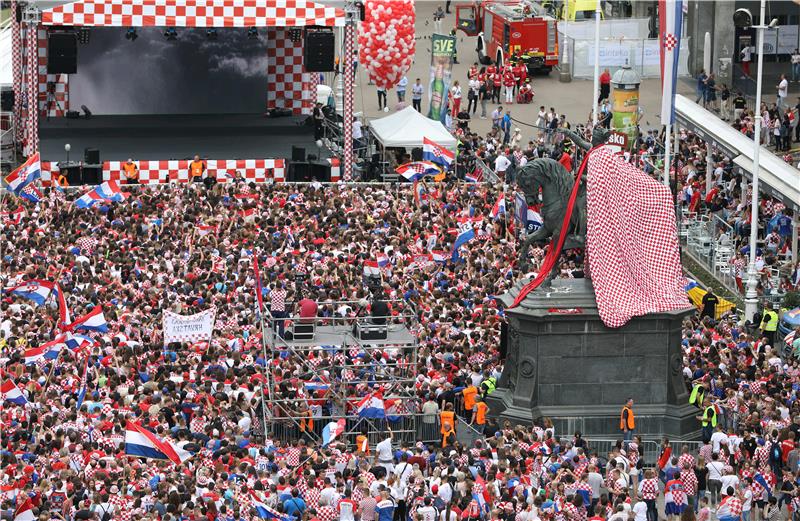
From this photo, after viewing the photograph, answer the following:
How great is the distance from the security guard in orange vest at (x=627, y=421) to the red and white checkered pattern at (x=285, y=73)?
88.8ft

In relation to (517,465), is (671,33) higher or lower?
higher

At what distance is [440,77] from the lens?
60906 mm

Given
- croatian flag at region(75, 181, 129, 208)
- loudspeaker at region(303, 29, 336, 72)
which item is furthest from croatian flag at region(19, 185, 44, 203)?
loudspeaker at region(303, 29, 336, 72)

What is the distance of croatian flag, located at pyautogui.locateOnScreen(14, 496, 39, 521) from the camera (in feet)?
98.0

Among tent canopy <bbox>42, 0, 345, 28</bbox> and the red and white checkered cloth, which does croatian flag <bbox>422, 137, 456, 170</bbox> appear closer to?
tent canopy <bbox>42, 0, 345, 28</bbox>

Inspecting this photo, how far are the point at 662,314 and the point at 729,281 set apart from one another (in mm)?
11628

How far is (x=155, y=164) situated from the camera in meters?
54.8

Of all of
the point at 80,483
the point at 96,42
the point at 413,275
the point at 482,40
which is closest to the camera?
the point at 80,483

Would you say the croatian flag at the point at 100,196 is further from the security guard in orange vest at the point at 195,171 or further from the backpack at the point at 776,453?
the backpack at the point at 776,453

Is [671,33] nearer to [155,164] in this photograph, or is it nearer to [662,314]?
[662,314]

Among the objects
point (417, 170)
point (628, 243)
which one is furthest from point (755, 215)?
point (417, 170)

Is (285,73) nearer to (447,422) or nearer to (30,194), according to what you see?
(30,194)

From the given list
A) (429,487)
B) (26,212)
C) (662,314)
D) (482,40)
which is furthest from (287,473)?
(482,40)

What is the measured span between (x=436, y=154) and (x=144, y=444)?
74.6ft
